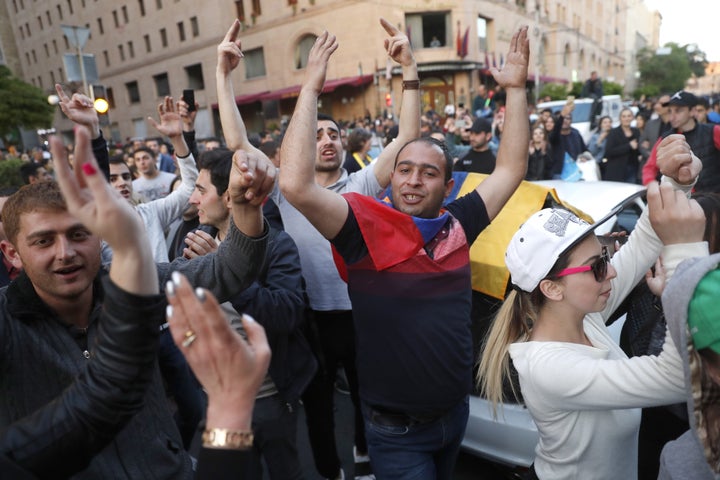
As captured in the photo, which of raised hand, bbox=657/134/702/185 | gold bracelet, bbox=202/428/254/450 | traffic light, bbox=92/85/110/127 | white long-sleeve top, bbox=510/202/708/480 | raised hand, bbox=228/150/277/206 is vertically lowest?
white long-sleeve top, bbox=510/202/708/480

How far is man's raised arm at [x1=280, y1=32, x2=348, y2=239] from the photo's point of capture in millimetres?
1750

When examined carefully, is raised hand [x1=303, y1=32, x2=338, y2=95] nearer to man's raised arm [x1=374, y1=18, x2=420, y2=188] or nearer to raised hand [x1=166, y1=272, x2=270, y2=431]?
man's raised arm [x1=374, y1=18, x2=420, y2=188]

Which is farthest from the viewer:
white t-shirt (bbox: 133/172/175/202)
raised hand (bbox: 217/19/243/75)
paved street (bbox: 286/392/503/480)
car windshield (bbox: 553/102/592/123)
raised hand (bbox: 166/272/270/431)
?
car windshield (bbox: 553/102/592/123)

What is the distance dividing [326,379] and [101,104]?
603 cm

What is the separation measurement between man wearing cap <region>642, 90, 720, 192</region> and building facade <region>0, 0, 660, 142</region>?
687 inches

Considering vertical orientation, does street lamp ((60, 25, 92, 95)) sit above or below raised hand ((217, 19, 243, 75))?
above

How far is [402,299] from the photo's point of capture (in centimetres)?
192

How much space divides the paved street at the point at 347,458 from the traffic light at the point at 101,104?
5419mm

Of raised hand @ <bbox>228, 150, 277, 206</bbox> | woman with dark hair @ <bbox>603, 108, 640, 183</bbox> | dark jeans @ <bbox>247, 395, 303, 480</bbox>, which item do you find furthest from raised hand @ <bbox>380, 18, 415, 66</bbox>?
woman with dark hair @ <bbox>603, 108, 640, 183</bbox>

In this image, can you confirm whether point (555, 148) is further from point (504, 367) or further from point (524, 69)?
point (504, 367)

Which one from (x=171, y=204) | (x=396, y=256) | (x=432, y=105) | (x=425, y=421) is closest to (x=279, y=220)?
(x=171, y=204)

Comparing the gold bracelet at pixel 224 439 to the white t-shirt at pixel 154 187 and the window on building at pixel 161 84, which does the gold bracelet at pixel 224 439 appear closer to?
the white t-shirt at pixel 154 187

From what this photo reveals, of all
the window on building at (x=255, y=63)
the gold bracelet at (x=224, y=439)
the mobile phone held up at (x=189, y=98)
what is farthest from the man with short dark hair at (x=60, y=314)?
the window on building at (x=255, y=63)

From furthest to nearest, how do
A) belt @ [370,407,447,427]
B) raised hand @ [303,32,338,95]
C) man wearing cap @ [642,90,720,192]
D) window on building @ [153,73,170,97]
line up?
1. window on building @ [153,73,170,97]
2. man wearing cap @ [642,90,720,192]
3. belt @ [370,407,447,427]
4. raised hand @ [303,32,338,95]
